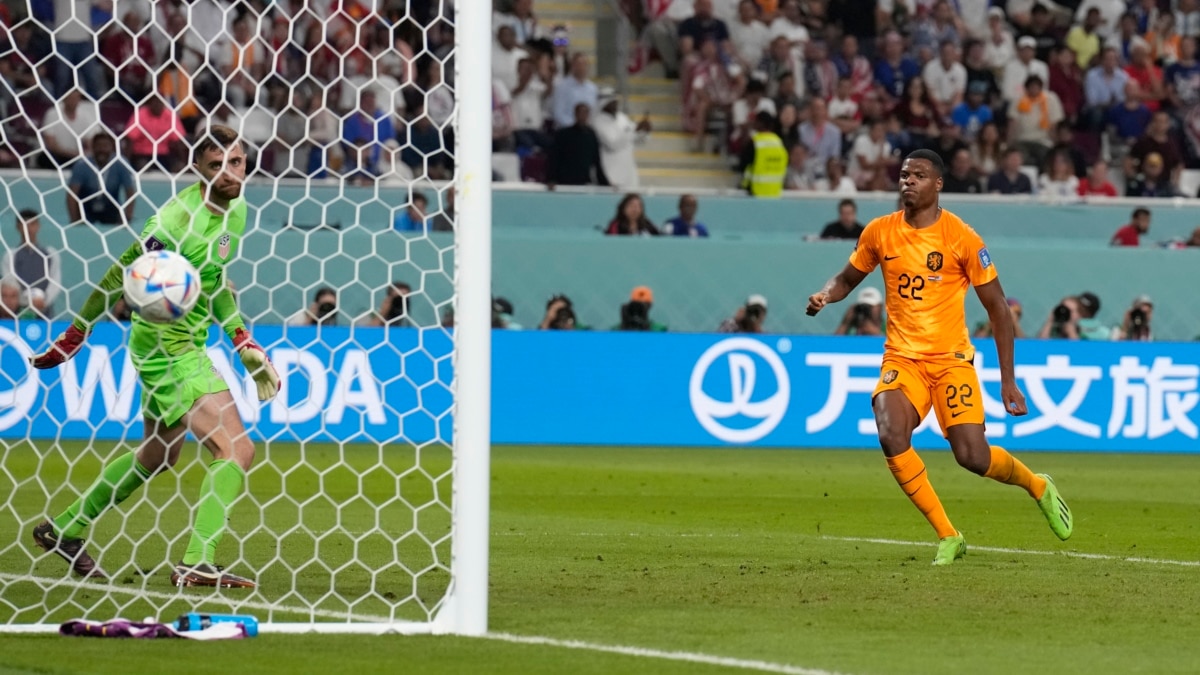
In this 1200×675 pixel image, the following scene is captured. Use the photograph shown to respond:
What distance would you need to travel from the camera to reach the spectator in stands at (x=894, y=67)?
23.9m

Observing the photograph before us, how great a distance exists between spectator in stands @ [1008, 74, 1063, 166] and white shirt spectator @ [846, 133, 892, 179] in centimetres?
198

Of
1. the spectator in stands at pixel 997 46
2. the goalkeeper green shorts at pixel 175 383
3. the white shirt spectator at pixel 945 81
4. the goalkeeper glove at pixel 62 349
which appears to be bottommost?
the goalkeeper green shorts at pixel 175 383

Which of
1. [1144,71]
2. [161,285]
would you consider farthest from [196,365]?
[1144,71]

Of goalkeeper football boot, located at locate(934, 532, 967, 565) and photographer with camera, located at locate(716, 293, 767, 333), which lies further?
photographer with camera, located at locate(716, 293, 767, 333)

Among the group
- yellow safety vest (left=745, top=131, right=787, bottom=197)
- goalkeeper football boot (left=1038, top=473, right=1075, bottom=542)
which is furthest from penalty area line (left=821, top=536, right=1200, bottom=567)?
yellow safety vest (left=745, top=131, right=787, bottom=197)

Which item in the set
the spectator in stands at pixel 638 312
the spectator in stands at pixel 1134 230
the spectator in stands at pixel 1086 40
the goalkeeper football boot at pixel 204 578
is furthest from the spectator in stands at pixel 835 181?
the goalkeeper football boot at pixel 204 578

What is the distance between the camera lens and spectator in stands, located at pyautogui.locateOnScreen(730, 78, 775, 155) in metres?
22.8

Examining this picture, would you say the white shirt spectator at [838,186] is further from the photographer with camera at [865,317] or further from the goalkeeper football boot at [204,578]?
the goalkeeper football boot at [204,578]

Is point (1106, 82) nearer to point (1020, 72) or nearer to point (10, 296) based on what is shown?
point (1020, 72)

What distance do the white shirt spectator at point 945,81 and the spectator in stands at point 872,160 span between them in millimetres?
1409

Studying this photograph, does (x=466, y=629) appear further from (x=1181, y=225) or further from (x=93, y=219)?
(x=1181, y=225)

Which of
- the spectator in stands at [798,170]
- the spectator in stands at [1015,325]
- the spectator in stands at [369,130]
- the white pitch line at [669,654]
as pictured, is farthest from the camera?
the spectator in stands at [798,170]

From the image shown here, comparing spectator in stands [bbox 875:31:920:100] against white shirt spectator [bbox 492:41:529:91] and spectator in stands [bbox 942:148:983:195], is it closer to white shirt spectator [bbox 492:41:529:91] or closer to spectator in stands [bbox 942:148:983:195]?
spectator in stands [bbox 942:148:983:195]

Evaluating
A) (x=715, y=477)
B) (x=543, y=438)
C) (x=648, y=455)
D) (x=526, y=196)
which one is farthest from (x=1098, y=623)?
(x=526, y=196)
